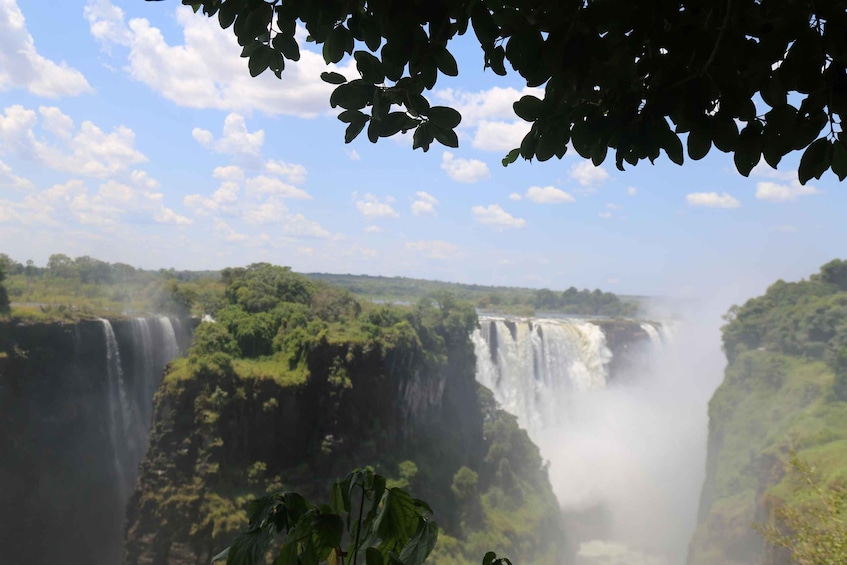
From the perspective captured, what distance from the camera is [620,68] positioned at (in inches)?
43.5

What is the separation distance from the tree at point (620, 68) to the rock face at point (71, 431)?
47.4ft

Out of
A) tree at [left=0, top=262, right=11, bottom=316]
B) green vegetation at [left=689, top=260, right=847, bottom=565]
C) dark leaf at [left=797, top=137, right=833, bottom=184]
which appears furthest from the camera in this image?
green vegetation at [left=689, top=260, right=847, bottom=565]

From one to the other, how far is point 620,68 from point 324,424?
48.0ft

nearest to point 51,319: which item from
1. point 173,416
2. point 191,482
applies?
point 173,416

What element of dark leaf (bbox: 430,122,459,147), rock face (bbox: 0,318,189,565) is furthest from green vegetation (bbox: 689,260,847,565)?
rock face (bbox: 0,318,189,565)

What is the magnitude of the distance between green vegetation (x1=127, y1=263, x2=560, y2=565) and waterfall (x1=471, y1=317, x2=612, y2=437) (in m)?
2.57

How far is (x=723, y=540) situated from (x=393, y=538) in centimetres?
2096

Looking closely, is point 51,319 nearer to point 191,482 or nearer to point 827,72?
point 191,482

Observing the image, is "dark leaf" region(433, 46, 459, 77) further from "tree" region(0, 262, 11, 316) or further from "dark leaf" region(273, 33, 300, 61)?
"tree" region(0, 262, 11, 316)

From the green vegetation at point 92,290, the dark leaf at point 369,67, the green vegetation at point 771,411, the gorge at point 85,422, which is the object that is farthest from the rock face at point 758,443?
the green vegetation at point 92,290

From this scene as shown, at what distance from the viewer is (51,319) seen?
13633mm

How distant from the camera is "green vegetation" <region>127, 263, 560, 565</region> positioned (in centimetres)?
1285

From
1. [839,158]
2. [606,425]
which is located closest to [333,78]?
[839,158]

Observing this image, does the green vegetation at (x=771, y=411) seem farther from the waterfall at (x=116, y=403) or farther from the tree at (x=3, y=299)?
the tree at (x=3, y=299)
